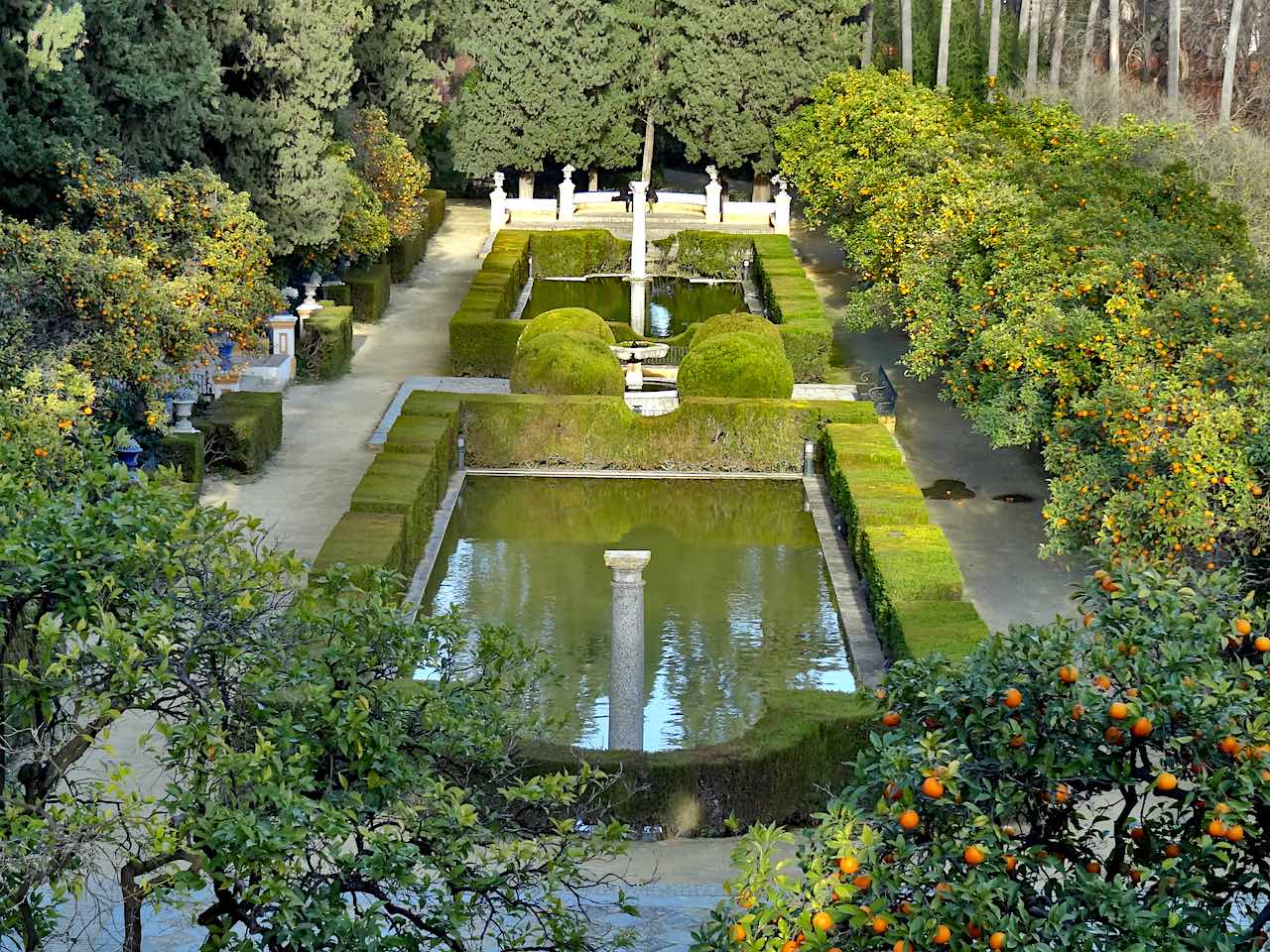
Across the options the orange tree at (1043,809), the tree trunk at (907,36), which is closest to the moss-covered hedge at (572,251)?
the tree trunk at (907,36)

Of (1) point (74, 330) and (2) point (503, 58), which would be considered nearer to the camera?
(1) point (74, 330)

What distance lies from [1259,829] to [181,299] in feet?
57.1

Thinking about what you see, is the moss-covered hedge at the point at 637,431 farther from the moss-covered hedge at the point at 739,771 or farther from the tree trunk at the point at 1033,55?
the tree trunk at the point at 1033,55

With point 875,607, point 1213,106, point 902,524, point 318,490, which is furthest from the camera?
point 1213,106

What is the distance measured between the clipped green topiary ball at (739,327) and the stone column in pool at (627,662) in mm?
14897

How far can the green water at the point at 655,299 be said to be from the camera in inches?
1590

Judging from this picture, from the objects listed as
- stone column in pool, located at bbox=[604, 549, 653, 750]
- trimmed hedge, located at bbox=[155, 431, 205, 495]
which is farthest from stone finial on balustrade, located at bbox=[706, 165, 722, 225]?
stone column in pool, located at bbox=[604, 549, 653, 750]

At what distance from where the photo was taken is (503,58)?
160ft

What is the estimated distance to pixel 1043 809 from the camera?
8094mm

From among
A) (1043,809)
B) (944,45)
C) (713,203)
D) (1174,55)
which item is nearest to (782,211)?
(713,203)

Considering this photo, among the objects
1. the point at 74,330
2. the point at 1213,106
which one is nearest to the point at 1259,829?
the point at 74,330

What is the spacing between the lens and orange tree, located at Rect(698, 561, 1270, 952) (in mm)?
7363

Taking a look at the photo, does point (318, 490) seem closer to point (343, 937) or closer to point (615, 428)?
point (615, 428)

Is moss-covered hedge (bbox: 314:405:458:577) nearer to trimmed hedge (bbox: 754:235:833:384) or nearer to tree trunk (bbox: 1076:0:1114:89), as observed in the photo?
trimmed hedge (bbox: 754:235:833:384)
